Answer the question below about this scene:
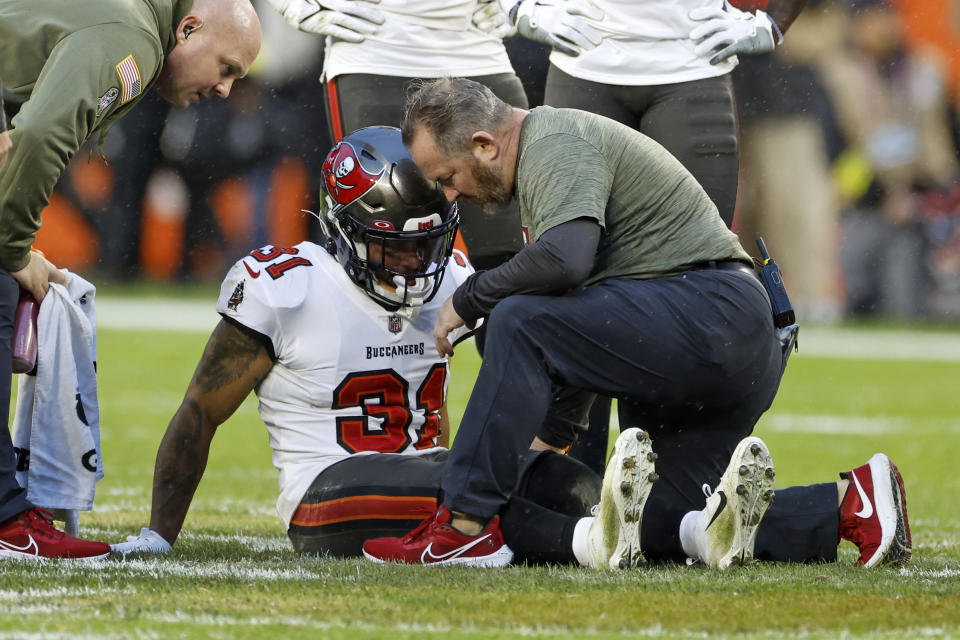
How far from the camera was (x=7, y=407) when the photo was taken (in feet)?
12.4

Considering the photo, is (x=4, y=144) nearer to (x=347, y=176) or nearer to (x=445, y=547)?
(x=347, y=176)

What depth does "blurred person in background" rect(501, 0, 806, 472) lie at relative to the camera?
4.52 meters

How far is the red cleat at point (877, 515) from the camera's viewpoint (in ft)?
12.2

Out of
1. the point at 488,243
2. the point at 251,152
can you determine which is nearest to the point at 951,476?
the point at 488,243

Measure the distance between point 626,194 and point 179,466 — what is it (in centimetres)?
136

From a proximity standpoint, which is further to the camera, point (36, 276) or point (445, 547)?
point (36, 276)

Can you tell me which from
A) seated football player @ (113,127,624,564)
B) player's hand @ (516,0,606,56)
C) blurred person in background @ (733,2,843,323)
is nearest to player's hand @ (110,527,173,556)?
seated football player @ (113,127,624,564)

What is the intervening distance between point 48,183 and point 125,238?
12.6 m

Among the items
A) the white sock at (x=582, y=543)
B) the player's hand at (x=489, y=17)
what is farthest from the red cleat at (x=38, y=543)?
the player's hand at (x=489, y=17)

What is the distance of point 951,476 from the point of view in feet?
22.2

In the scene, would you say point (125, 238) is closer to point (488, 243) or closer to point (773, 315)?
point (488, 243)

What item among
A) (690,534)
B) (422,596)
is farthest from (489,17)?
(422,596)

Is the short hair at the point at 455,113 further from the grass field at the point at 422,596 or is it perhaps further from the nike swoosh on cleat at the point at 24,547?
the nike swoosh on cleat at the point at 24,547

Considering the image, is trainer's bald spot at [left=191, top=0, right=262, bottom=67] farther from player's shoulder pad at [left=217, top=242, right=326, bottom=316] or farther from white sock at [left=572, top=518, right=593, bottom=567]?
white sock at [left=572, top=518, right=593, bottom=567]
